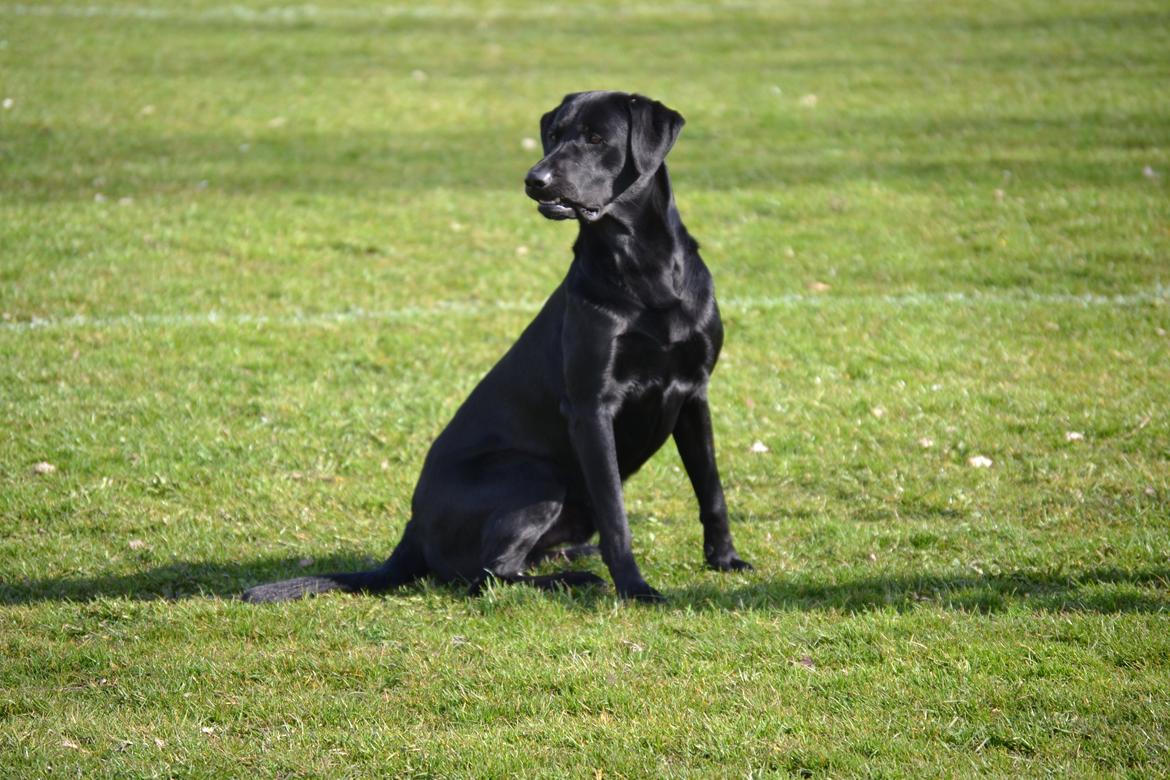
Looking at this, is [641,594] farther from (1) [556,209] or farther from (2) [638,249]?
→ (1) [556,209]

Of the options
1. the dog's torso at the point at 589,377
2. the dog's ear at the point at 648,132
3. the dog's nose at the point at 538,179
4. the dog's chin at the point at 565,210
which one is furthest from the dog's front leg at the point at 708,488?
the dog's nose at the point at 538,179

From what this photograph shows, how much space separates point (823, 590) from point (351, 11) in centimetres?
1878

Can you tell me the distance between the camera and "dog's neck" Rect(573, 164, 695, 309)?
5160mm

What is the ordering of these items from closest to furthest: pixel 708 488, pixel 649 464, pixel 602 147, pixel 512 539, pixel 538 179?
pixel 538 179 < pixel 602 147 < pixel 512 539 < pixel 708 488 < pixel 649 464

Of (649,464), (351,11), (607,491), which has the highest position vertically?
(351,11)

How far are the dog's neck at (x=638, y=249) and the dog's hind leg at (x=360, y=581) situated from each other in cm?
139

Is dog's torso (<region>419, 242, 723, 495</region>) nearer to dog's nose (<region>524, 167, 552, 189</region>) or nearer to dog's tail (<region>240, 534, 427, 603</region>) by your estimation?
dog's tail (<region>240, 534, 427, 603</region>)

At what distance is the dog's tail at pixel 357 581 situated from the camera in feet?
Result: 17.2

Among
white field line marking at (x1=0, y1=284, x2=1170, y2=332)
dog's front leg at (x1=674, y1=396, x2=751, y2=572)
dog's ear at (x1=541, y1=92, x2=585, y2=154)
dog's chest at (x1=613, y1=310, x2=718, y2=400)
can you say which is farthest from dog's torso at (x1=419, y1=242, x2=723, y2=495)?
white field line marking at (x1=0, y1=284, x2=1170, y2=332)

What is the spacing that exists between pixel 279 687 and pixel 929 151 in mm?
10585

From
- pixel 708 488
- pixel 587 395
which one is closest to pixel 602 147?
pixel 587 395

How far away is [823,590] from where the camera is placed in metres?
5.28

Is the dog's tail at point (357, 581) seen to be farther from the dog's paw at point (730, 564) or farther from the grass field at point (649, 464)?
the dog's paw at point (730, 564)

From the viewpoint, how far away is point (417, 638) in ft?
16.0
